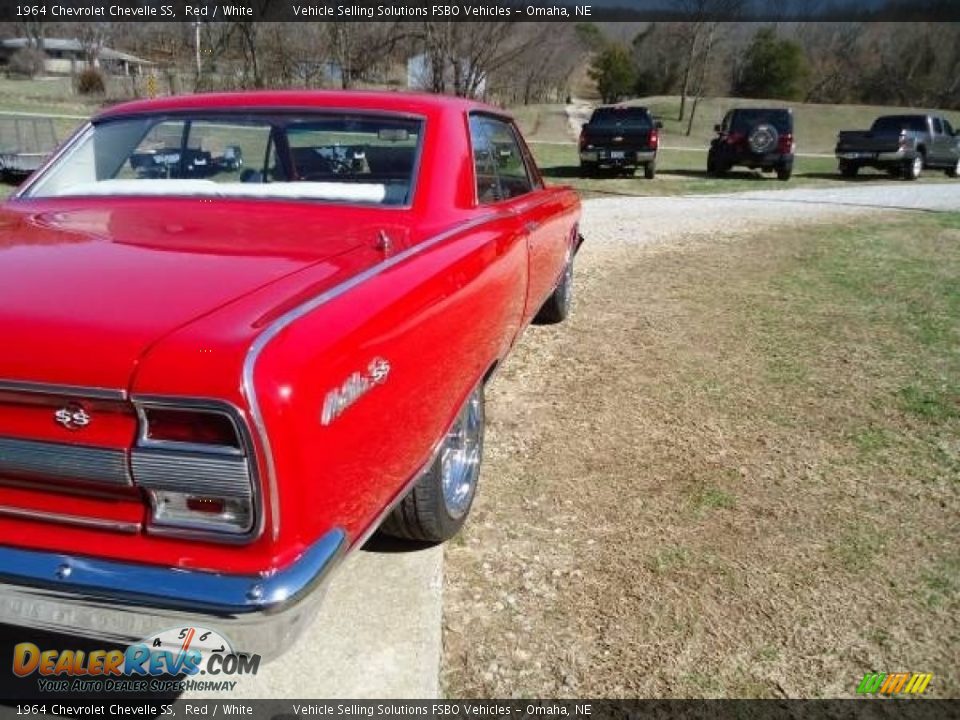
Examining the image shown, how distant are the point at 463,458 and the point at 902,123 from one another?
2068cm

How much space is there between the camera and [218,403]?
4.73ft

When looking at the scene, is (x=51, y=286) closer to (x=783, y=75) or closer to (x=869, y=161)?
(x=869, y=161)

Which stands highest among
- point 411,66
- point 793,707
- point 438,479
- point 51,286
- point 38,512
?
point 411,66

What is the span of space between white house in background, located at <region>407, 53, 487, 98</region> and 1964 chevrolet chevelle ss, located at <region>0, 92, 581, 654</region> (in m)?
18.9

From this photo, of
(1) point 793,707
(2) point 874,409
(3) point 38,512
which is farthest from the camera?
(2) point 874,409

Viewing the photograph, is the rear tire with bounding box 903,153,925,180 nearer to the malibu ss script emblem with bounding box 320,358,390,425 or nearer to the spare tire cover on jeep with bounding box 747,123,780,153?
the spare tire cover on jeep with bounding box 747,123,780,153

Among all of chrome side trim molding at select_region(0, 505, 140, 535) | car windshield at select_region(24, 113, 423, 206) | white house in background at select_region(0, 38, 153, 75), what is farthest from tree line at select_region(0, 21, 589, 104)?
white house in background at select_region(0, 38, 153, 75)

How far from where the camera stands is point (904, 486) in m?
3.21

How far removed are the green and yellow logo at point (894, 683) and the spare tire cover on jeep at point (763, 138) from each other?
16.6 metres

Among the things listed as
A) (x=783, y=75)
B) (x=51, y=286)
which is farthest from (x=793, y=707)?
(x=783, y=75)

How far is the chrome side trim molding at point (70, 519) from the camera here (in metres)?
1.63

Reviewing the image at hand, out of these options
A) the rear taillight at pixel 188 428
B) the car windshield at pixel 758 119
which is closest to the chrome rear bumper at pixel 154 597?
the rear taillight at pixel 188 428

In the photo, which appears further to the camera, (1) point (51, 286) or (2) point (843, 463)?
(2) point (843, 463)

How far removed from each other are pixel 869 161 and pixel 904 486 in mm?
17891
